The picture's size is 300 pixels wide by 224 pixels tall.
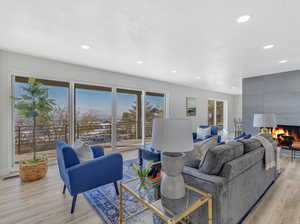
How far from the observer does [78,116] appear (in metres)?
4.03

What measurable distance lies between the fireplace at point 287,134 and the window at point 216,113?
3837 mm

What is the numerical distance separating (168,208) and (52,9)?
8.17 ft

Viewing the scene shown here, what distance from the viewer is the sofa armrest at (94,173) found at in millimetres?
1874

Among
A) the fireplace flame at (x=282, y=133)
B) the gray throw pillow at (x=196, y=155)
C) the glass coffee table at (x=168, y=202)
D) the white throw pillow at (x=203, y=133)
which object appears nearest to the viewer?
the glass coffee table at (x=168, y=202)

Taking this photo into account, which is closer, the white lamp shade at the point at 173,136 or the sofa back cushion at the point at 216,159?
the white lamp shade at the point at 173,136

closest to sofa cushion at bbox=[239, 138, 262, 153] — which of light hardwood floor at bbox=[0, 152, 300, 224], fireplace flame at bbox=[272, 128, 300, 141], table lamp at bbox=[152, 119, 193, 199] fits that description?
light hardwood floor at bbox=[0, 152, 300, 224]

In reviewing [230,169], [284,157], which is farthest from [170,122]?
[284,157]

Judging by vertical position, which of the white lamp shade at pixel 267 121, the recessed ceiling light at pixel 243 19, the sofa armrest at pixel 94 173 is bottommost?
the sofa armrest at pixel 94 173

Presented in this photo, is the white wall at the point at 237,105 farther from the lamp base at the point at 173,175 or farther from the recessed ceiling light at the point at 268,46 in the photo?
the lamp base at the point at 173,175

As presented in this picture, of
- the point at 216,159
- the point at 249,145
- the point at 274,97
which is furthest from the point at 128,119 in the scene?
the point at 274,97

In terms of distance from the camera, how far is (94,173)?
202 centimetres

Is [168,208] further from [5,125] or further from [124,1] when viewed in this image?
[5,125]

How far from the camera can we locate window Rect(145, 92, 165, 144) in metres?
5.59

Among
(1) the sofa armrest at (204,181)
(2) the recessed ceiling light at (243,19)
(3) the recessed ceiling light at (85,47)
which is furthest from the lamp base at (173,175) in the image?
(3) the recessed ceiling light at (85,47)
